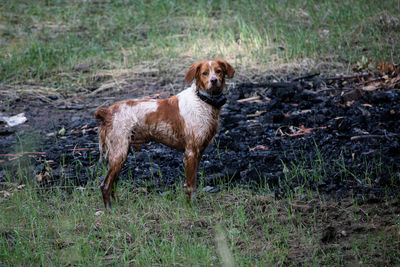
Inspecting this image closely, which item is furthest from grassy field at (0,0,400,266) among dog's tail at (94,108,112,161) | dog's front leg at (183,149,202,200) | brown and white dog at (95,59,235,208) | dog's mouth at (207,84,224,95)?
dog's mouth at (207,84,224,95)

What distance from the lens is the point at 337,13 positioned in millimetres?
10062

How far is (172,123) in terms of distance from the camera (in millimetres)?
4766

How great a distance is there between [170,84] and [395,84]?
357 cm

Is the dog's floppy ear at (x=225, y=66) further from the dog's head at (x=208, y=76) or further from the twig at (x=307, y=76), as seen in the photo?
the twig at (x=307, y=76)

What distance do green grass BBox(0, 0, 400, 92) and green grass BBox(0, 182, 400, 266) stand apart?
162 inches

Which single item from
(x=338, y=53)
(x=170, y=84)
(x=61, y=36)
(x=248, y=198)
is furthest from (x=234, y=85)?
(x=61, y=36)

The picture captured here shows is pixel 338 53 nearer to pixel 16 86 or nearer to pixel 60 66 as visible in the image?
pixel 60 66

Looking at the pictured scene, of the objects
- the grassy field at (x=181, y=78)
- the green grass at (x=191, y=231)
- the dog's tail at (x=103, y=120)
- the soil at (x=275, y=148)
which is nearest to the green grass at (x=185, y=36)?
the grassy field at (x=181, y=78)

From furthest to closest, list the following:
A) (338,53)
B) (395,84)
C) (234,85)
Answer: (338,53), (234,85), (395,84)

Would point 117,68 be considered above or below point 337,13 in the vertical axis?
below

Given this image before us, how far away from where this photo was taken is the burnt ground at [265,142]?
518 cm

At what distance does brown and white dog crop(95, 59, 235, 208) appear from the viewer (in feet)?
15.5

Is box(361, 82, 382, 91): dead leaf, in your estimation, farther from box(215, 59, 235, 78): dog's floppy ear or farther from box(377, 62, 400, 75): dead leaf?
box(215, 59, 235, 78): dog's floppy ear

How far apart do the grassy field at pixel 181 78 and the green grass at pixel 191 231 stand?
0.04ft
